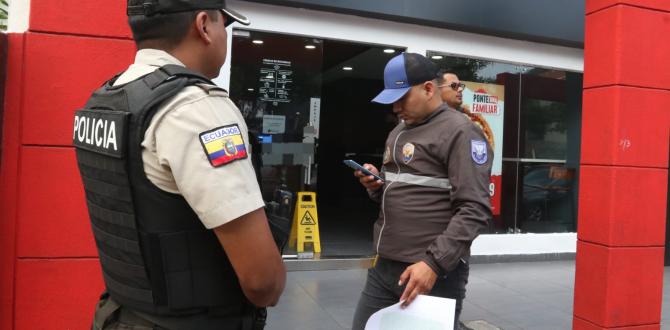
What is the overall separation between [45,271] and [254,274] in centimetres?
204

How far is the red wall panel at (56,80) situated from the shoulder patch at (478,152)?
6.64 feet

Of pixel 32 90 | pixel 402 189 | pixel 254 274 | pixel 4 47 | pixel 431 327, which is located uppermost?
pixel 4 47

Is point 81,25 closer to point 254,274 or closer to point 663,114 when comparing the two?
point 254,274

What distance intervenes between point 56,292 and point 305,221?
4263 millimetres

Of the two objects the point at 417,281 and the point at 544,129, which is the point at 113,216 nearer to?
the point at 417,281

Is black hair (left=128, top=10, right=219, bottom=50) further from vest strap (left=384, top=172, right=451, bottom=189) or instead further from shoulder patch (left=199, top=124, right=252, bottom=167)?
vest strap (left=384, top=172, right=451, bottom=189)

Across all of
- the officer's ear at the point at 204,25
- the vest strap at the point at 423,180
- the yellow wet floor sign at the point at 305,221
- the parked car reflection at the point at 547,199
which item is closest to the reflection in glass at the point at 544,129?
the parked car reflection at the point at 547,199

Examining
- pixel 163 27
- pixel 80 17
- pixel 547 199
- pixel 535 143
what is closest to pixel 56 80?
pixel 80 17

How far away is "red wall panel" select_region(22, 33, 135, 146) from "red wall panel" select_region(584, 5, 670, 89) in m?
3.47

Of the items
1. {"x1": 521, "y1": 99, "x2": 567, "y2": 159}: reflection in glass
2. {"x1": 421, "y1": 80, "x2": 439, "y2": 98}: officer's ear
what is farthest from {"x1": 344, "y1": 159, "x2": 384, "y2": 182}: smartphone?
{"x1": 521, "y1": 99, "x2": 567, "y2": 159}: reflection in glass

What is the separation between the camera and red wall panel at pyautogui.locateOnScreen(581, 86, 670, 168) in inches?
153

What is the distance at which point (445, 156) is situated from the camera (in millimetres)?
2416

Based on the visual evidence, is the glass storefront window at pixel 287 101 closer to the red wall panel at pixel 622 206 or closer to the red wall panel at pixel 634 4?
the red wall panel at pixel 622 206

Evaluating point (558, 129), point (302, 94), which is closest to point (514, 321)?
point (302, 94)
